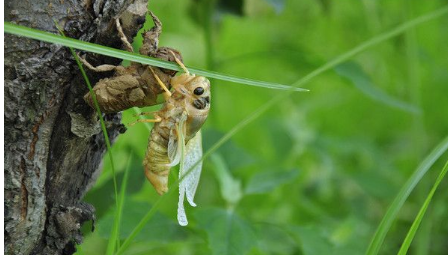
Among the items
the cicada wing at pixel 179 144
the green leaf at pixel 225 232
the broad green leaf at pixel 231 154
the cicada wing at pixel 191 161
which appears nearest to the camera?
the cicada wing at pixel 179 144

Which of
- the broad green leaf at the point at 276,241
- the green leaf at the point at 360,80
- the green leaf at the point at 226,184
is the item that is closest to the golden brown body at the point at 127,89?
the green leaf at the point at 226,184

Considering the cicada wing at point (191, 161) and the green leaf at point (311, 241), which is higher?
the cicada wing at point (191, 161)

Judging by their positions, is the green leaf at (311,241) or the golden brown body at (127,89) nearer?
the golden brown body at (127,89)

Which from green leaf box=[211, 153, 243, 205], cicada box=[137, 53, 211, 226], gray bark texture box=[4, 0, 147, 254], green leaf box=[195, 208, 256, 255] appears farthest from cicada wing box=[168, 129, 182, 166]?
green leaf box=[211, 153, 243, 205]

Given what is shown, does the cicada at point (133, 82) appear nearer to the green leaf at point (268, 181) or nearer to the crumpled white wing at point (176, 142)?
the crumpled white wing at point (176, 142)

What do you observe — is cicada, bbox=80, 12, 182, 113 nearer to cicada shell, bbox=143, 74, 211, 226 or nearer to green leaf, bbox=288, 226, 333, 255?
cicada shell, bbox=143, 74, 211, 226

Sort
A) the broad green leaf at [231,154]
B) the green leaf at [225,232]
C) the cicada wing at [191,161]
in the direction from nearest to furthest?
the cicada wing at [191,161] < the green leaf at [225,232] < the broad green leaf at [231,154]

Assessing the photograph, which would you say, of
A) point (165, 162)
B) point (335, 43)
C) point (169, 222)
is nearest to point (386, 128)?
point (335, 43)

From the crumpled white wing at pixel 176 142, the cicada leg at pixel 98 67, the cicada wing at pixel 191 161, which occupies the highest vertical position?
the cicada leg at pixel 98 67
